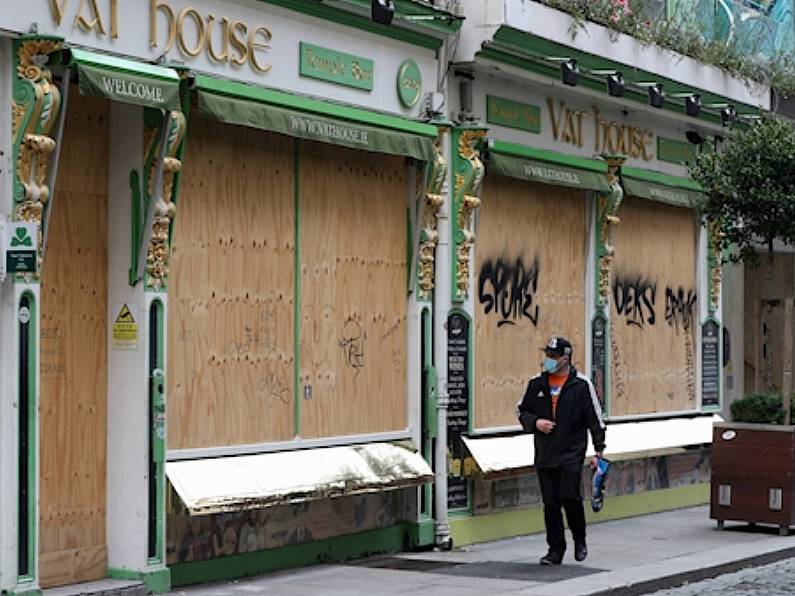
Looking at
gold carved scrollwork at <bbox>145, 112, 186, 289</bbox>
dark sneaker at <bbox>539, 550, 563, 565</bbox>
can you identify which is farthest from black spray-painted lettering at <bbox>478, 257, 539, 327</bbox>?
gold carved scrollwork at <bbox>145, 112, 186, 289</bbox>

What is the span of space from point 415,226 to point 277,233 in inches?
80.6

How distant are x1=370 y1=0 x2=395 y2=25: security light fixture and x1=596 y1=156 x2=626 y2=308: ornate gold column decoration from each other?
504 cm

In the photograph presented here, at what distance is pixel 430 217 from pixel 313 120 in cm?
230

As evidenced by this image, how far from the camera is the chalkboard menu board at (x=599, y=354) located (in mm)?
19391

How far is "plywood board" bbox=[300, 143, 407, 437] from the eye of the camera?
1483 centimetres

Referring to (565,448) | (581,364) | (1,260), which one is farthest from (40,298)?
(581,364)

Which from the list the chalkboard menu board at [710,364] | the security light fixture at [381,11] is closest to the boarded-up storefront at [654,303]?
the chalkboard menu board at [710,364]

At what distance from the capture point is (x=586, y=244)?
19344mm

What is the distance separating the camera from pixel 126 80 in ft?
39.4

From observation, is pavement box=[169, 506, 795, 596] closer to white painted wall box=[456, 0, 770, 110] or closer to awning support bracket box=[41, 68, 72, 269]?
awning support bracket box=[41, 68, 72, 269]

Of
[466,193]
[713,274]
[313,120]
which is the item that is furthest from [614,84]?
[313,120]

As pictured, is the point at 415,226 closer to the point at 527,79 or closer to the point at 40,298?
the point at 527,79

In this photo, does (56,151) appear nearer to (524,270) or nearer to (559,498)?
(559,498)

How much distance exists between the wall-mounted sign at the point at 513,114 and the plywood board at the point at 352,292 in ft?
5.15
